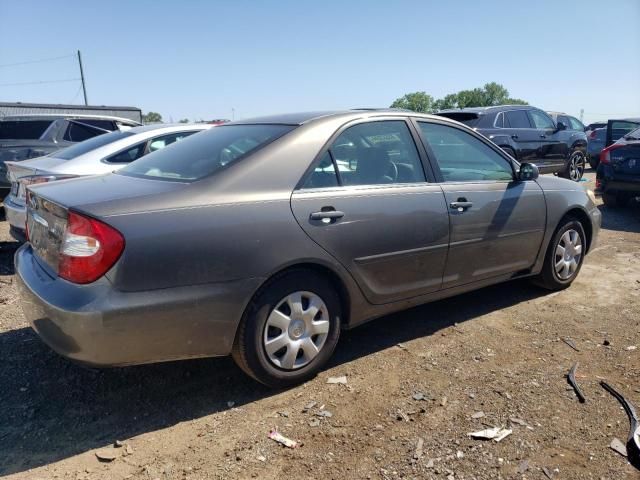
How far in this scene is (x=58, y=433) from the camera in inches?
108

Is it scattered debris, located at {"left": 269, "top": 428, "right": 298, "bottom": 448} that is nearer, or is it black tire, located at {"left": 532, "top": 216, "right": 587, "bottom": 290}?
scattered debris, located at {"left": 269, "top": 428, "right": 298, "bottom": 448}

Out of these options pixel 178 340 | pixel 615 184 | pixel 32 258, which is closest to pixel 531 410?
pixel 178 340

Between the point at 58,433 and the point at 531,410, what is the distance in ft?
8.36

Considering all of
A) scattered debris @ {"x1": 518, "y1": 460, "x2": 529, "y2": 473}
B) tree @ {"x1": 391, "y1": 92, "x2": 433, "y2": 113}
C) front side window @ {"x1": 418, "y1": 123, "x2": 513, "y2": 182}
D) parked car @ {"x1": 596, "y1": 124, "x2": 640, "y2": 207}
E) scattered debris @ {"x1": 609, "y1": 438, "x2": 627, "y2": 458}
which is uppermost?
tree @ {"x1": 391, "y1": 92, "x2": 433, "y2": 113}

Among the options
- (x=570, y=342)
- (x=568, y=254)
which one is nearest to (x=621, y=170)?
(x=568, y=254)

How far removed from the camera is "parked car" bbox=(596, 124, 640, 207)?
8.33 m

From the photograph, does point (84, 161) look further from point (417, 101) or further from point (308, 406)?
point (417, 101)

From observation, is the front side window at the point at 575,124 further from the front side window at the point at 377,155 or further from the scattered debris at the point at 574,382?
the scattered debris at the point at 574,382

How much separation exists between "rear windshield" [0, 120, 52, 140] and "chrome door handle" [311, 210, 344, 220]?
7.21 meters

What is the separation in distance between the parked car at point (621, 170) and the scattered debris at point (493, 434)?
23.3ft

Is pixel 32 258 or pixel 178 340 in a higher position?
pixel 32 258

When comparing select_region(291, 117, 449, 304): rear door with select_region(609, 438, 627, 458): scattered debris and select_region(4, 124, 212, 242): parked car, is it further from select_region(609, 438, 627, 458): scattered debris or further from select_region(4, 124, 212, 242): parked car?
select_region(4, 124, 212, 242): parked car

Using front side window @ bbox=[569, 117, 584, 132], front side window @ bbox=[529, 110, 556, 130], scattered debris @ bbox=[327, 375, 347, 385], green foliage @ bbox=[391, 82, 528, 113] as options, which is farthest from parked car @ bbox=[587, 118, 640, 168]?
green foliage @ bbox=[391, 82, 528, 113]

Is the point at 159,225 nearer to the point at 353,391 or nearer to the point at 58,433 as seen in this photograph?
the point at 58,433
